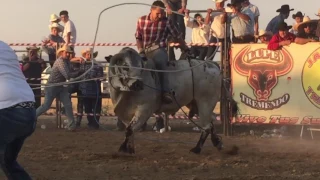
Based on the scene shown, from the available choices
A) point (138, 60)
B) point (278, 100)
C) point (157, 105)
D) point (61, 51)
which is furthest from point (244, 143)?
point (61, 51)

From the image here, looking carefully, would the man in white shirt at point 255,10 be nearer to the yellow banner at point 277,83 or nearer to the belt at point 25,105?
the yellow banner at point 277,83

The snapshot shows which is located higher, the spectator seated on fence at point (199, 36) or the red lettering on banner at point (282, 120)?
the spectator seated on fence at point (199, 36)

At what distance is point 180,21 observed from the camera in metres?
14.8

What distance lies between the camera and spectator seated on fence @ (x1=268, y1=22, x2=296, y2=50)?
505 inches

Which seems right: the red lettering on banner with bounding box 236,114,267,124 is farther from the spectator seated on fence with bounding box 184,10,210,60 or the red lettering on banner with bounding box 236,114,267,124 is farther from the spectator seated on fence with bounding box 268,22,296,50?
the spectator seated on fence with bounding box 184,10,210,60

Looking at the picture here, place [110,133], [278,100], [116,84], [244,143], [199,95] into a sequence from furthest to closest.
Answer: [110,133] → [278,100] → [244,143] → [199,95] → [116,84]

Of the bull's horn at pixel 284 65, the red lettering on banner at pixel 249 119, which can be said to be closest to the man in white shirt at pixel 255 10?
the bull's horn at pixel 284 65

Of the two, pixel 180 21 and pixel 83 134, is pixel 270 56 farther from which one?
pixel 83 134

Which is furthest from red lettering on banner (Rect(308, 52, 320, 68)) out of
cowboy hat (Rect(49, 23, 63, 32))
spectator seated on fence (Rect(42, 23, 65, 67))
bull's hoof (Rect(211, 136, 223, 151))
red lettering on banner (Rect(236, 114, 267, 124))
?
cowboy hat (Rect(49, 23, 63, 32))

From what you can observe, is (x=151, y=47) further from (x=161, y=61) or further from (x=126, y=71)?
(x=126, y=71)

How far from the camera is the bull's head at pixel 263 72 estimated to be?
1291 centimetres

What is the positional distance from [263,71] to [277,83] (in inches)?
14.1

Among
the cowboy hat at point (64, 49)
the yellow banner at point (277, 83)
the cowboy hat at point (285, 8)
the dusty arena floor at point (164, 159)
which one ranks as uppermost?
the cowboy hat at point (285, 8)

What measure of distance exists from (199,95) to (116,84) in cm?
172
